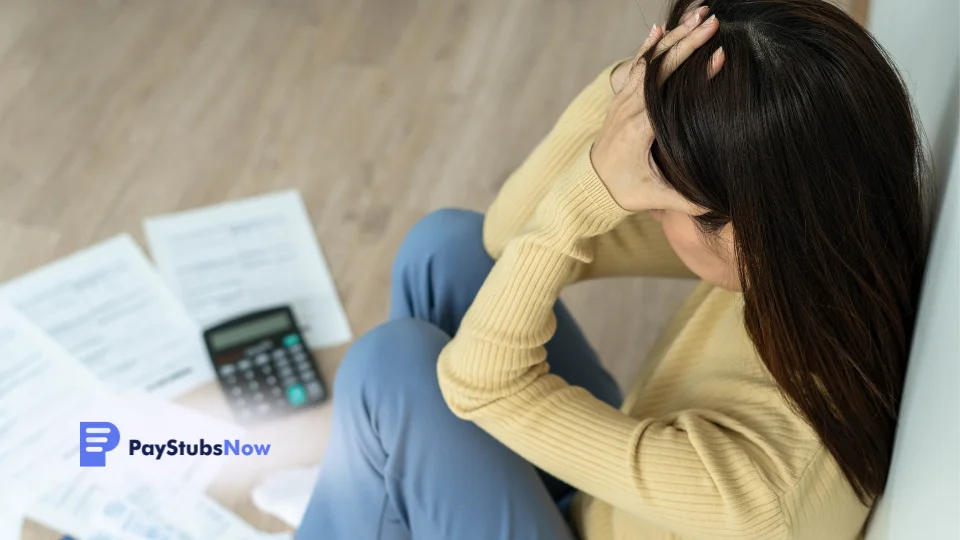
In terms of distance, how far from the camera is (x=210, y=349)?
1224 mm

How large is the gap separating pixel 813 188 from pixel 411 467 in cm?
42

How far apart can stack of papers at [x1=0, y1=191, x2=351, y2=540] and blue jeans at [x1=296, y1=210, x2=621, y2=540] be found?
334 millimetres

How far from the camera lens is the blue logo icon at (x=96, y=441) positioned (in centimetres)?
113

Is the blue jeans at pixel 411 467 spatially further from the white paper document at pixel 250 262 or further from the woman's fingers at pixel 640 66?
the white paper document at pixel 250 262

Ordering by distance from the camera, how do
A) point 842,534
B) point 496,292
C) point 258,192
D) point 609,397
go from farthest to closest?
point 258,192
point 609,397
point 496,292
point 842,534

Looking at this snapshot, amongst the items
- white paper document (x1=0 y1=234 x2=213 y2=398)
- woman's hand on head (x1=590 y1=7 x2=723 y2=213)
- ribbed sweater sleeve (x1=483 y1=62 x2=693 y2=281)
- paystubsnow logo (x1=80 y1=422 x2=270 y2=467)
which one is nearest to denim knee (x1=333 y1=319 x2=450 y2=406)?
ribbed sweater sleeve (x1=483 y1=62 x2=693 y2=281)

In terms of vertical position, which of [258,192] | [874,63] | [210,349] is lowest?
[210,349]

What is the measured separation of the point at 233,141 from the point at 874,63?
1163 mm

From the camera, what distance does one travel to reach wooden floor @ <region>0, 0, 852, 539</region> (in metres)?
1.39

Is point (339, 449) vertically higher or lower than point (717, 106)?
lower

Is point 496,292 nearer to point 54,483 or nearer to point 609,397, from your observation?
point 609,397

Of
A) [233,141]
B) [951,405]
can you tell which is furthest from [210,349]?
[951,405]

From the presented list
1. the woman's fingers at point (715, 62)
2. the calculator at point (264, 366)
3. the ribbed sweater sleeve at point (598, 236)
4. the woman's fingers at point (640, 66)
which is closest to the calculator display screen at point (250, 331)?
the calculator at point (264, 366)

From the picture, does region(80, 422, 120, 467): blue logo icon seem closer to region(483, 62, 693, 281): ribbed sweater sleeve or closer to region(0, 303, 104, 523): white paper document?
region(0, 303, 104, 523): white paper document
